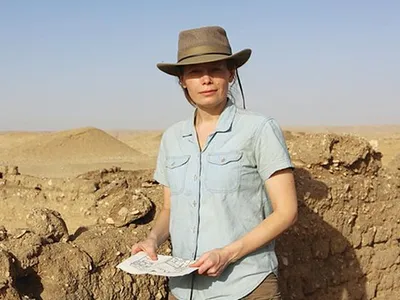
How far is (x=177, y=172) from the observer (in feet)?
9.02

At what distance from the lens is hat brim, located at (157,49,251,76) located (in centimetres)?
262

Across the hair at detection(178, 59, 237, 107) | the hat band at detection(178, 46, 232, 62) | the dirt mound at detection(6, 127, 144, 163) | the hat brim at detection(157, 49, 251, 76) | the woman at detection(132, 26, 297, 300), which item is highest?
the hat band at detection(178, 46, 232, 62)

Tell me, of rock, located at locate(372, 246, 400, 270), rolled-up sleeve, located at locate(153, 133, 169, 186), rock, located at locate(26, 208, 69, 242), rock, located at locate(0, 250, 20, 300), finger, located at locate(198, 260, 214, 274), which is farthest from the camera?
rock, located at locate(372, 246, 400, 270)

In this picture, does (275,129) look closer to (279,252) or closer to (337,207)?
(279,252)

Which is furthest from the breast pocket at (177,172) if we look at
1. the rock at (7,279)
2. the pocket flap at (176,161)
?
the rock at (7,279)

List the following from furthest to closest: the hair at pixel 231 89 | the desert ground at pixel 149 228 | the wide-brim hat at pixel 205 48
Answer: the desert ground at pixel 149 228 → the hair at pixel 231 89 → the wide-brim hat at pixel 205 48

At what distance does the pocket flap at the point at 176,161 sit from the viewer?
2.73 metres

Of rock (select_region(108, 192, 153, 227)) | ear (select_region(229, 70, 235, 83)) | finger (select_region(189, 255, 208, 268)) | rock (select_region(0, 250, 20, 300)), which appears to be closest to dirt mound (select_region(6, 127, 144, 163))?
rock (select_region(108, 192, 153, 227))

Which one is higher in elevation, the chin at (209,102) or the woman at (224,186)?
the chin at (209,102)

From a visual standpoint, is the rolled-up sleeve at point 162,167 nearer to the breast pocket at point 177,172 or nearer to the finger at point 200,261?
the breast pocket at point 177,172

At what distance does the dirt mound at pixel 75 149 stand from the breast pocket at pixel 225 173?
21.0 metres

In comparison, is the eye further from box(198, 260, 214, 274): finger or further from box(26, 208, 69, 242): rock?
box(26, 208, 69, 242): rock

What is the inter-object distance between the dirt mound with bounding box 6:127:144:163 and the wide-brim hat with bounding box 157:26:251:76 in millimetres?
20915

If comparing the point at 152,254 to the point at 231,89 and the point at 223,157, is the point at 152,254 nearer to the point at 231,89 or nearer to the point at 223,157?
the point at 223,157
